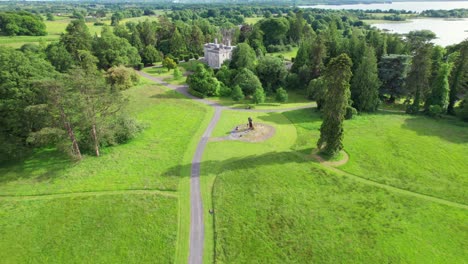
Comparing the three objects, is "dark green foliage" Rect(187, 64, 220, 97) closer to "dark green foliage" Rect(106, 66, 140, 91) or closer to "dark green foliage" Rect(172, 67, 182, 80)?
"dark green foliage" Rect(172, 67, 182, 80)

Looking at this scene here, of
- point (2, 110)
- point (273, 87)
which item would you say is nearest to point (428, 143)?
point (273, 87)

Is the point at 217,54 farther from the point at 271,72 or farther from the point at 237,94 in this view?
the point at 237,94

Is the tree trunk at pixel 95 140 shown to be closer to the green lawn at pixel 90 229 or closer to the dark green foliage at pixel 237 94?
the green lawn at pixel 90 229

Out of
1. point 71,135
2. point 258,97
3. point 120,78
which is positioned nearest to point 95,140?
point 71,135

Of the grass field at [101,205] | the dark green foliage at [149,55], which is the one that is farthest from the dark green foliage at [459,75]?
the dark green foliage at [149,55]

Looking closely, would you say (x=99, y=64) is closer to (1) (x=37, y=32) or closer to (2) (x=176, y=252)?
(1) (x=37, y=32)
